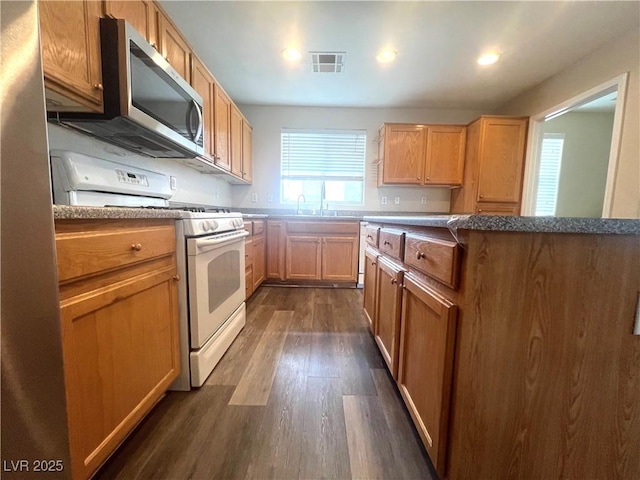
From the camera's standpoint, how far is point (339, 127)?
3662 millimetres

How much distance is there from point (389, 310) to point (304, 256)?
1.91 meters

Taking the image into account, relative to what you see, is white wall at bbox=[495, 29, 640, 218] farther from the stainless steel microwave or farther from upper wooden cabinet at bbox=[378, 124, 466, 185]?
the stainless steel microwave

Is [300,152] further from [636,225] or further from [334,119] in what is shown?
[636,225]

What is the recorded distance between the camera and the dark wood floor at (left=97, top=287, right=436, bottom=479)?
0.90 meters

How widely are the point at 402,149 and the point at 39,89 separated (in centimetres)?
350

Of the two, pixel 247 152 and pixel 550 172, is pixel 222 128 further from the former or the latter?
pixel 550 172

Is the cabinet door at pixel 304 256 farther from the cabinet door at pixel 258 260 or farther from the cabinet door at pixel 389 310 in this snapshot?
the cabinet door at pixel 389 310

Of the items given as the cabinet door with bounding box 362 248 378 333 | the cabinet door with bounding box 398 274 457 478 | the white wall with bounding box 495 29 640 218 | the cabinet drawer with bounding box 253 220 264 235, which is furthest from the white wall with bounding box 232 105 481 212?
the cabinet door with bounding box 398 274 457 478

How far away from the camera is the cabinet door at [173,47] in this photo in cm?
152

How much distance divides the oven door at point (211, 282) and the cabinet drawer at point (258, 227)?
85 centimetres

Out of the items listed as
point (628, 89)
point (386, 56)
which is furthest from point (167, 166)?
point (628, 89)

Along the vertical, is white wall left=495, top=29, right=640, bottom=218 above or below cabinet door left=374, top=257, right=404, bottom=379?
above

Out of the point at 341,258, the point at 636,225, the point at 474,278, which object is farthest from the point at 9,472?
the point at 341,258

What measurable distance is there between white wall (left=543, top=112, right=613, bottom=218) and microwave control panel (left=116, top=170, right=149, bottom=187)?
5054mm
